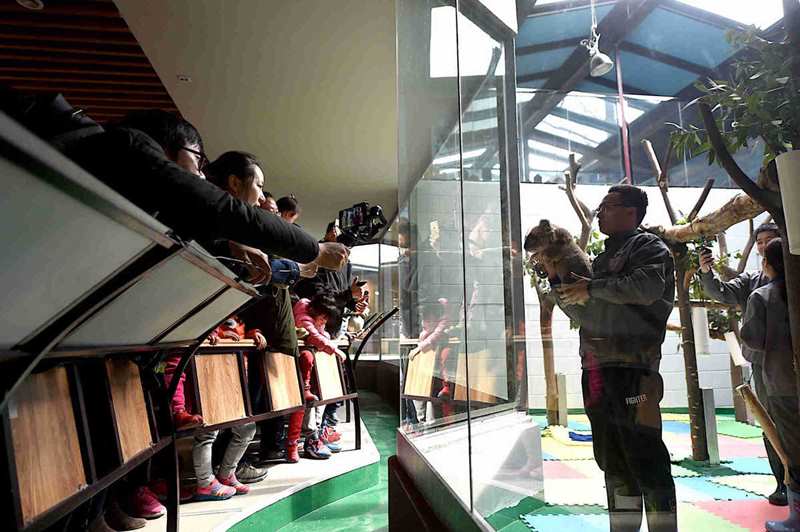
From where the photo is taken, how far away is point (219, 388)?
2.23 m

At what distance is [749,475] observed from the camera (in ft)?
1.86

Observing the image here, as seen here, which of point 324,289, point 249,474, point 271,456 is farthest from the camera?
point 324,289

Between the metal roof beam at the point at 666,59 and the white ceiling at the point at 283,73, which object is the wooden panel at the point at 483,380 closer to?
the metal roof beam at the point at 666,59

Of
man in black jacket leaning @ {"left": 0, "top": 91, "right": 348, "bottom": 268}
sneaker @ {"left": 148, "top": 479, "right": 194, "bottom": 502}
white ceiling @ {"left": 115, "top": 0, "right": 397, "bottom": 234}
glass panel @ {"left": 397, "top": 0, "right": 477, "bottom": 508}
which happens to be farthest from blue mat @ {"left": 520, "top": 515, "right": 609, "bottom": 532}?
white ceiling @ {"left": 115, "top": 0, "right": 397, "bottom": 234}

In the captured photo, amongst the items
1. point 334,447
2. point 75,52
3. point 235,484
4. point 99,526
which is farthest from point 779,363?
point 75,52

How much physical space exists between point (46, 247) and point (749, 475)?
31.8 inches

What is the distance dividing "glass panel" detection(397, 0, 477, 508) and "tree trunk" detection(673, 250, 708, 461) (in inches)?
32.4

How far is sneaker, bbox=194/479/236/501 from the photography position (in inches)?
89.0

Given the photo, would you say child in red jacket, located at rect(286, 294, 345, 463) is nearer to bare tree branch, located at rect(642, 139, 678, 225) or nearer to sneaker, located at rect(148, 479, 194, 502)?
sneaker, located at rect(148, 479, 194, 502)

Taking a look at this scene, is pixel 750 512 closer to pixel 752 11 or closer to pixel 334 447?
pixel 752 11

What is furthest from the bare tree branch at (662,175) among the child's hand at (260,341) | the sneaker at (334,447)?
the sneaker at (334,447)

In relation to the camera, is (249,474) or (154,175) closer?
(154,175)

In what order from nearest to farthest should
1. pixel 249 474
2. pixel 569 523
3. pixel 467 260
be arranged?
pixel 569 523 → pixel 467 260 → pixel 249 474

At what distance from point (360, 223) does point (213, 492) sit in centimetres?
138
